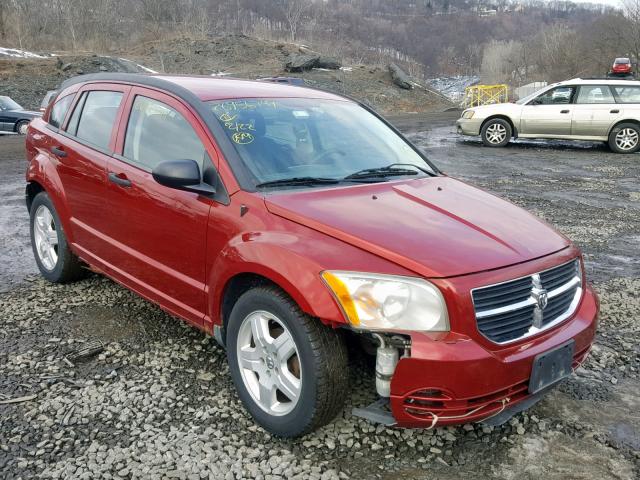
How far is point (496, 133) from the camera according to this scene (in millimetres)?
15055

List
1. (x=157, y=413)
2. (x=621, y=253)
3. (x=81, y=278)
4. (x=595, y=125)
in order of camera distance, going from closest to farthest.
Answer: (x=157, y=413) → (x=81, y=278) → (x=621, y=253) → (x=595, y=125)

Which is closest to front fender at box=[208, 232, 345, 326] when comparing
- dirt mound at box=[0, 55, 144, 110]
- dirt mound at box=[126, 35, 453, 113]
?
dirt mound at box=[0, 55, 144, 110]

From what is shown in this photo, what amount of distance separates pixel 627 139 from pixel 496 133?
10.1 feet

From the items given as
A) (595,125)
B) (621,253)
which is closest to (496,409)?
(621,253)

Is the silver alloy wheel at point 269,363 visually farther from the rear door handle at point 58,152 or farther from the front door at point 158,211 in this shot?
the rear door handle at point 58,152

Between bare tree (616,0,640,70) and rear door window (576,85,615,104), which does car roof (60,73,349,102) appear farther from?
bare tree (616,0,640,70)

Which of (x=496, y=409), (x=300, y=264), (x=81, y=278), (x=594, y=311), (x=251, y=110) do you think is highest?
(x=251, y=110)

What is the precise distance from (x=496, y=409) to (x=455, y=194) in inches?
53.0

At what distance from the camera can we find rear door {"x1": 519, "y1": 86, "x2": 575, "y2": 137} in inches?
553

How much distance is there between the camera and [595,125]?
45.9 ft

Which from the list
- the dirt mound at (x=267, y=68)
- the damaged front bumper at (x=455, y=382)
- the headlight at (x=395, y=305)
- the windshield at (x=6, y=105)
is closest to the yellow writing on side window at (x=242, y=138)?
the headlight at (x=395, y=305)

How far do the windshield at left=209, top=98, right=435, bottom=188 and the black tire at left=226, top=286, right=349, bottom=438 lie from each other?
691 mm

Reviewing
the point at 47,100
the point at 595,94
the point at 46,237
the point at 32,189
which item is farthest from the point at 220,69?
the point at 46,237

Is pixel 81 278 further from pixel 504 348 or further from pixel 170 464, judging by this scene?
pixel 504 348
